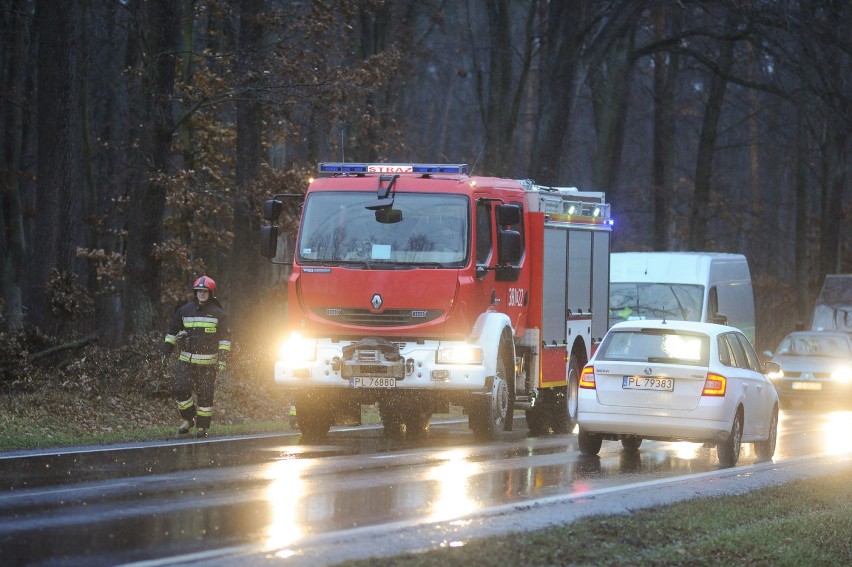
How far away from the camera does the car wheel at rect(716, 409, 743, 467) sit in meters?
16.1

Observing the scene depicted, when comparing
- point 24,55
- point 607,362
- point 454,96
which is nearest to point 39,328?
point 607,362

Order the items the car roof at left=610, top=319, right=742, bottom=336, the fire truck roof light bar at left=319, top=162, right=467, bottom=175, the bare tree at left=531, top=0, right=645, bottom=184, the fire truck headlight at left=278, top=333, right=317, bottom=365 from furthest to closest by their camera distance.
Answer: the bare tree at left=531, top=0, right=645, bottom=184, the fire truck roof light bar at left=319, top=162, right=467, bottom=175, the fire truck headlight at left=278, top=333, right=317, bottom=365, the car roof at left=610, top=319, right=742, bottom=336

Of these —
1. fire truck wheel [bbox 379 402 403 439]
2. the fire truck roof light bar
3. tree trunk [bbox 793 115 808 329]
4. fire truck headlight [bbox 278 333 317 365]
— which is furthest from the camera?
tree trunk [bbox 793 115 808 329]

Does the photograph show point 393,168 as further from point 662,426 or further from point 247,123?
point 247,123

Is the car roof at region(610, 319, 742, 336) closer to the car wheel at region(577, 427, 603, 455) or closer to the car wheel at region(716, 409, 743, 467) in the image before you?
the car wheel at region(716, 409, 743, 467)

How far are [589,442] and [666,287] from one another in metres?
10.2

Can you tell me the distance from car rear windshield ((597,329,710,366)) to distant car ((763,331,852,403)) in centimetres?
1430

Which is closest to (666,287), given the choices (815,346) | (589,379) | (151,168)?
(815,346)

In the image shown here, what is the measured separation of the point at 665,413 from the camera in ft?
52.1

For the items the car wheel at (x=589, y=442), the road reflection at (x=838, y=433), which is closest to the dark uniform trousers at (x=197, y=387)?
the car wheel at (x=589, y=442)

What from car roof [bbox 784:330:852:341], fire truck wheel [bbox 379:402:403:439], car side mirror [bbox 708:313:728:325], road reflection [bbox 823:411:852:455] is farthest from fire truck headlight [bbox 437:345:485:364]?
car roof [bbox 784:330:852:341]

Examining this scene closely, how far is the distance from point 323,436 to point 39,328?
6662 mm

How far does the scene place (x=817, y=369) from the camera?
1208 inches

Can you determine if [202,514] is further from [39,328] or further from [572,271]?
[39,328]
